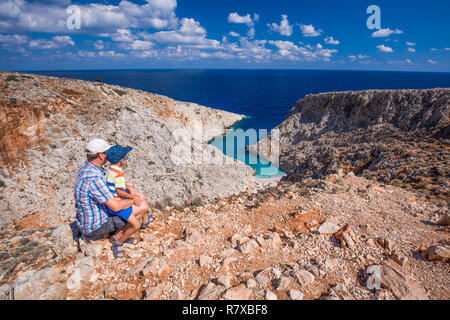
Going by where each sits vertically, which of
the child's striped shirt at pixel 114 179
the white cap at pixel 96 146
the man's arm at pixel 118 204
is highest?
the white cap at pixel 96 146

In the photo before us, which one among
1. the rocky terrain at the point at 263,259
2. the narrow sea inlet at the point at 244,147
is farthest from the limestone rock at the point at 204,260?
the narrow sea inlet at the point at 244,147

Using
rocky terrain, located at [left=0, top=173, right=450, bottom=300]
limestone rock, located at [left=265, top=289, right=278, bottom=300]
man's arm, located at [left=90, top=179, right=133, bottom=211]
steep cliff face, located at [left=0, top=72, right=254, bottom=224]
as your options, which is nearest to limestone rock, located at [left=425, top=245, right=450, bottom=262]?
rocky terrain, located at [left=0, top=173, right=450, bottom=300]

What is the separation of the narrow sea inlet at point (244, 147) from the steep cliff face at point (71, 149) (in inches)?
204

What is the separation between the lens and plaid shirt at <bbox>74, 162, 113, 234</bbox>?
155 inches

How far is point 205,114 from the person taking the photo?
45969mm

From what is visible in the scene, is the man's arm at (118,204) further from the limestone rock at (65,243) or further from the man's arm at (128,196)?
the limestone rock at (65,243)

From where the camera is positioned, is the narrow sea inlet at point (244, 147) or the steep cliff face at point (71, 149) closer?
the steep cliff face at point (71, 149)

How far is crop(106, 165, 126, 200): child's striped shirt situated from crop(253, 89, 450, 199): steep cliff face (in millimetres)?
10350

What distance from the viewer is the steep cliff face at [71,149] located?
13867mm

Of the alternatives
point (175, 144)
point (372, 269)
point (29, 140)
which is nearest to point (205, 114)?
point (175, 144)

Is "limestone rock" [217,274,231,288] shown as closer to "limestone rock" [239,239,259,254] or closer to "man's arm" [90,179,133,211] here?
"limestone rock" [239,239,259,254]

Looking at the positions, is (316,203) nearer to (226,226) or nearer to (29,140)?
(226,226)

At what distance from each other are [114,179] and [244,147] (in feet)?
108

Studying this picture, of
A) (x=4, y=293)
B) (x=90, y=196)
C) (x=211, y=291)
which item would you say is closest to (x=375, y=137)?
(x=211, y=291)
